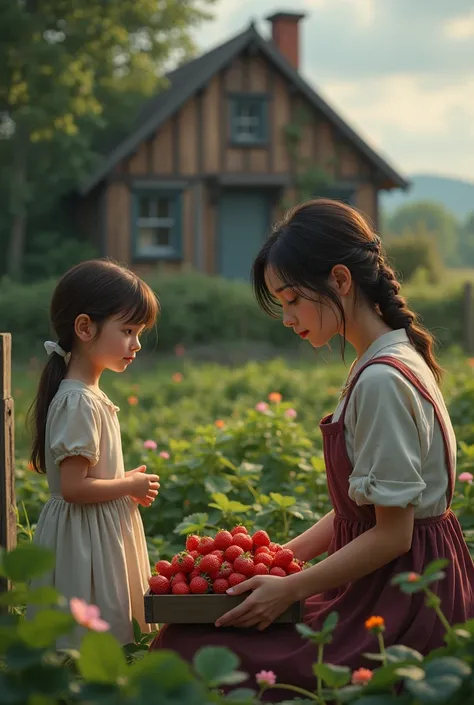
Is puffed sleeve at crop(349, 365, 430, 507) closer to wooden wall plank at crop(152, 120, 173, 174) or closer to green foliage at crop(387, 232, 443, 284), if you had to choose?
wooden wall plank at crop(152, 120, 173, 174)

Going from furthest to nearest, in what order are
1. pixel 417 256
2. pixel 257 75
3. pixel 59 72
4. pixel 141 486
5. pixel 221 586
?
pixel 417 256
pixel 257 75
pixel 59 72
pixel 141 486
pixel 221 586

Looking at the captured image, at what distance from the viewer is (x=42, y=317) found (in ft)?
51.5

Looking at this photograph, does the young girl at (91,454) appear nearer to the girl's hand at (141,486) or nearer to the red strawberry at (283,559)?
the girl's hand at (141,486)

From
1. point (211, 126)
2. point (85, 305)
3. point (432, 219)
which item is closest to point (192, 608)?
point (85, 305)

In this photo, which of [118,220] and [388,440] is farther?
[118,220]

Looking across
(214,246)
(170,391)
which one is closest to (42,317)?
(170,391)

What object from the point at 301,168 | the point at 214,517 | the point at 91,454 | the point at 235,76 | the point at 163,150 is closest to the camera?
the point at 91,454

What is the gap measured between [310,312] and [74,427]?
0.89 metres

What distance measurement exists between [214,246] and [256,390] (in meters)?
12.9

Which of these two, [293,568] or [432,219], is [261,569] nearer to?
[293,568]

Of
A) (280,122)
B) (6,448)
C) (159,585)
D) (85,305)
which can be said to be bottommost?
(159,585)

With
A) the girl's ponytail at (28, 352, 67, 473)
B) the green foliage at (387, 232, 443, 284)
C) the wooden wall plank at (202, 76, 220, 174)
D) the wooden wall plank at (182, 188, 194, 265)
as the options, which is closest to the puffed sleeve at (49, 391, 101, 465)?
the girl's ponytail at (28, 352, 67, 473)

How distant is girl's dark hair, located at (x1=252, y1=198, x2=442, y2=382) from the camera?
9.79 feet

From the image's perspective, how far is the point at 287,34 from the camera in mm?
24656
